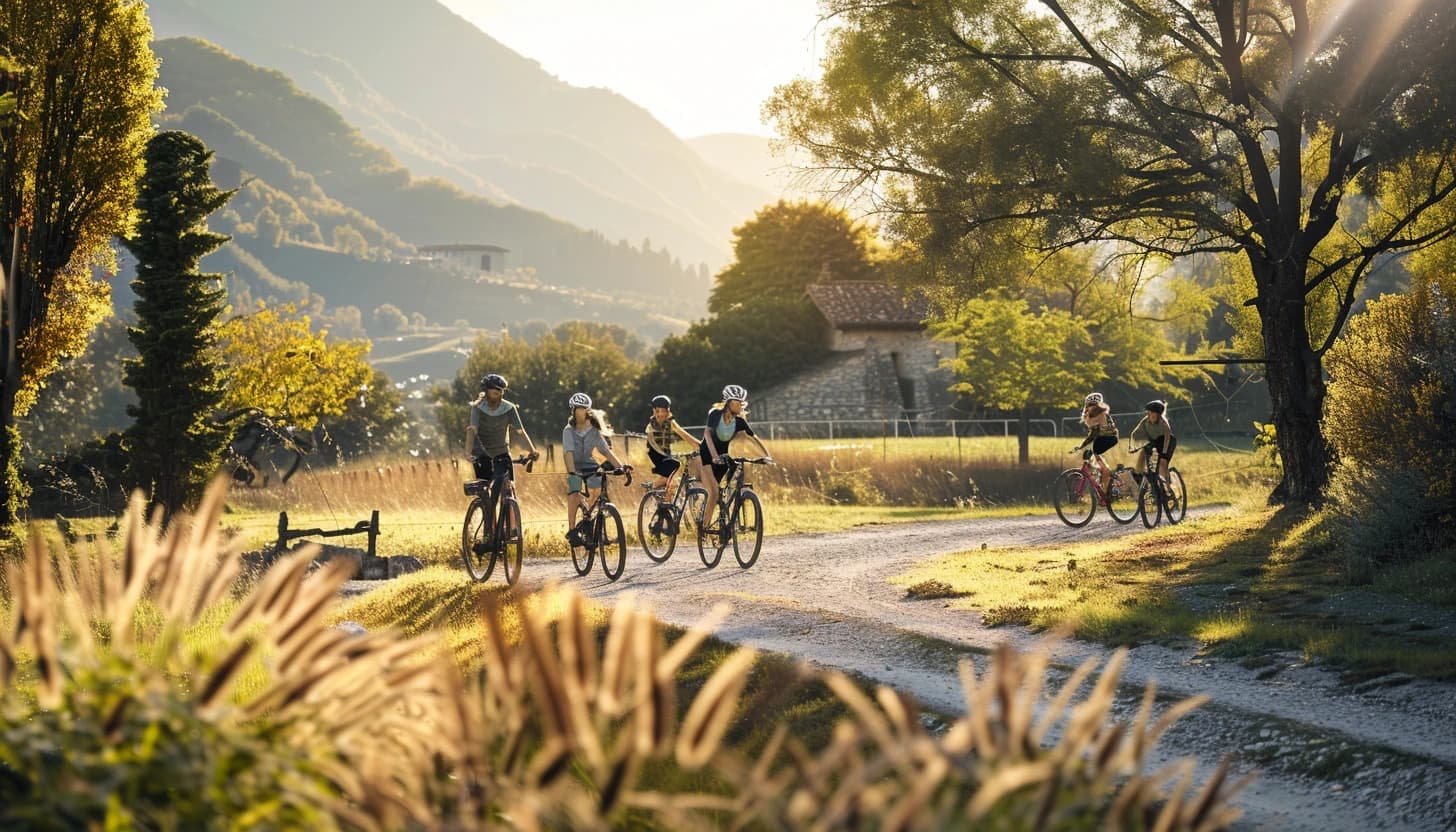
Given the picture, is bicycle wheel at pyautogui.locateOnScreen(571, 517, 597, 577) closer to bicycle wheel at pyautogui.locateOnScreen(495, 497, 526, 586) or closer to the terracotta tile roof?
bicycle wheel at pyautogui.locateOnScreen(495, 497, 526, 586)

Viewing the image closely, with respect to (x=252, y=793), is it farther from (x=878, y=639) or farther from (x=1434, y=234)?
(x=1434, y=234)

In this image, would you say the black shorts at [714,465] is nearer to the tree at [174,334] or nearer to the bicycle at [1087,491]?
the bicycle at [1087,491]

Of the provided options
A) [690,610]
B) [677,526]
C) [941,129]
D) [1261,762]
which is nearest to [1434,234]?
[941,129]

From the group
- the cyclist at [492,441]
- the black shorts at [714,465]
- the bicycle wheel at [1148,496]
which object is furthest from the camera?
the bicycle wheel at [1148,496]

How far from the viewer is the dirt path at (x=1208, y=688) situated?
6.72 meters

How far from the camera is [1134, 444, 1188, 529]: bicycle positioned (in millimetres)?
21641

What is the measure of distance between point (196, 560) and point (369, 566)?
15.3m

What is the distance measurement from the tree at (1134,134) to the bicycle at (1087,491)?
116 inches

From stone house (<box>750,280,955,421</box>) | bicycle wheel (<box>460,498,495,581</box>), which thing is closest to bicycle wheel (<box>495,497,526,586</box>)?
bicycle wheel (<box>460,498,495,581</box>)

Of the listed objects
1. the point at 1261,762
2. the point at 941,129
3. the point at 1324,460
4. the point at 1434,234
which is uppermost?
the point at 941,129

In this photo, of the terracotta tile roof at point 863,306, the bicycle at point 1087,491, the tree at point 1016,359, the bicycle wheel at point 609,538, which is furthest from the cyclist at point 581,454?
the terracotta tile roof at point 863,306

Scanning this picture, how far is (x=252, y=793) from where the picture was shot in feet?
7.22

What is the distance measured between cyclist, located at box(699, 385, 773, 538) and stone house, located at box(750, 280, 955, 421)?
37.4 m

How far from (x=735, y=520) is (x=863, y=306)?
42383 millimetres
